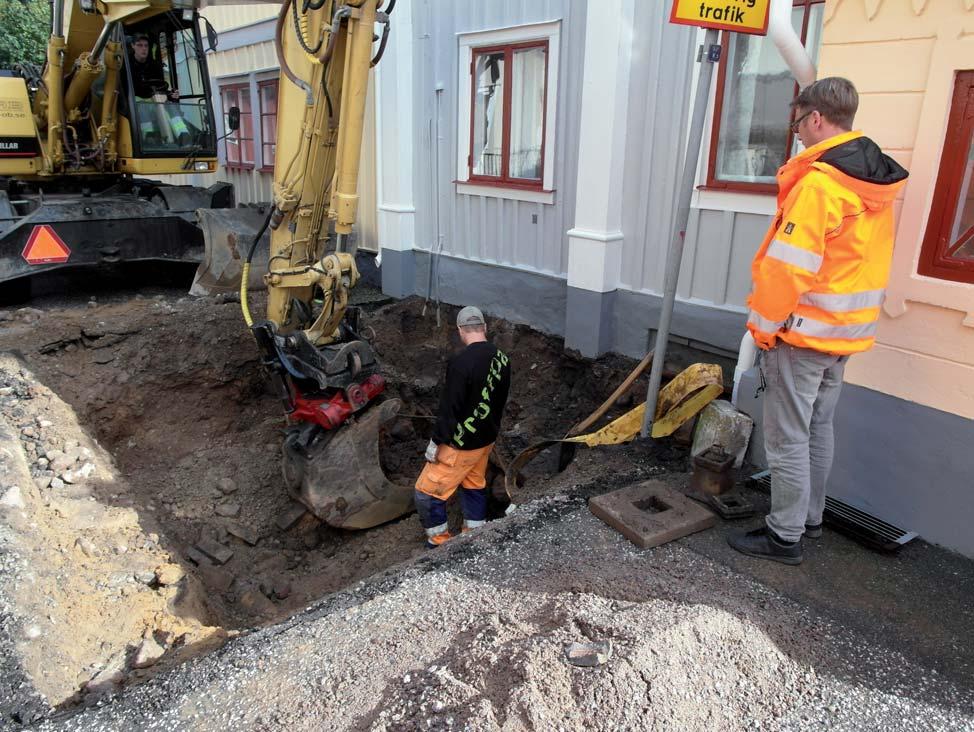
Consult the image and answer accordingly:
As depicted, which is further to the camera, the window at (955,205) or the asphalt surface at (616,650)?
the window at (955,205)

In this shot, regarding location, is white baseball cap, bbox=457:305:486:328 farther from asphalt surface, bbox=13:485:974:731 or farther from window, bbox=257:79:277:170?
window, bbox=257:79:277:170

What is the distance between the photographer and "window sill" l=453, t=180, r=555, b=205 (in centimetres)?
681

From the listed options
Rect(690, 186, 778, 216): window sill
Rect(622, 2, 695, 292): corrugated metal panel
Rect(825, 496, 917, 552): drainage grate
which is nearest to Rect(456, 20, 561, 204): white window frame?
Rect(622, 2, 695, 292): corrugated metal panel

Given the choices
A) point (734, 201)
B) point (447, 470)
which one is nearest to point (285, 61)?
point (447, 470)

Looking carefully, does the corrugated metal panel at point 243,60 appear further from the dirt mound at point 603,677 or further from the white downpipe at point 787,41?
the dirt mound at point 603,677

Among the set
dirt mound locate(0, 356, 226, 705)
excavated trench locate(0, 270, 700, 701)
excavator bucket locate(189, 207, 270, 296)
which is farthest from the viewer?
excavator bucket locate(189, 207, 270, 296)

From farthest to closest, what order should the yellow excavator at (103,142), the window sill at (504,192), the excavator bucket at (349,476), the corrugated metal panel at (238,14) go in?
the corrugated metal panel at (238,14), the yellow excavator at (103,142), the window sill at (504,192), the excavator bucket at (349,476)

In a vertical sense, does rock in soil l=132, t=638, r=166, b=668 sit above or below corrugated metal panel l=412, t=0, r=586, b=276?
below

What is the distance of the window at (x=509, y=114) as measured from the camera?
6.87 metres

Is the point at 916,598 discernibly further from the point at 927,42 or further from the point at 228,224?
the point at 228,224

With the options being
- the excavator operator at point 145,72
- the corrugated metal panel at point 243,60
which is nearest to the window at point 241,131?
the corrugated metal panel at point 243,60

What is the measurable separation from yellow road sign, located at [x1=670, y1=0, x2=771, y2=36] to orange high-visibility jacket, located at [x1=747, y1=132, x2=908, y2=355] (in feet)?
3.04

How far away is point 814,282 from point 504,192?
4586mm

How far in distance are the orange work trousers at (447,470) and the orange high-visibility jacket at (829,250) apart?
2.06 m
